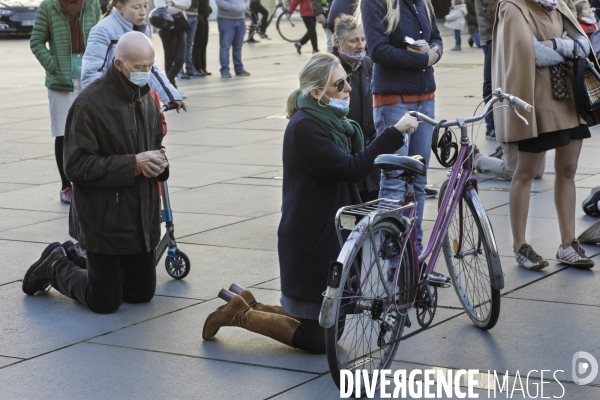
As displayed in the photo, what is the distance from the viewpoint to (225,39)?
18.5 m

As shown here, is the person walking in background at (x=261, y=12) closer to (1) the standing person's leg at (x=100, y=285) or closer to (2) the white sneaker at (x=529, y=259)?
(2) the white sneaker at (x=529, y=259)

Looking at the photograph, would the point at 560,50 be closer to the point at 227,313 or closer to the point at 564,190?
the point at 564,190

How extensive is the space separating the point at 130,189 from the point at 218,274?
963 millimetres

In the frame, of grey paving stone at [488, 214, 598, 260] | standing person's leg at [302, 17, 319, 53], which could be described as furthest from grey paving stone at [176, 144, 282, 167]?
standing person's leg at [302, 17, 319, 53]

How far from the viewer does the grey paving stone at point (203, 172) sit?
9461 mm

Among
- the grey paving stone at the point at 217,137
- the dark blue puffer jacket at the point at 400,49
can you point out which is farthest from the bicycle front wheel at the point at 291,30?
A: the dark blue puffer jacket at the point at 400,49

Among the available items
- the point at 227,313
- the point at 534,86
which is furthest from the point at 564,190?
the point at 227,313

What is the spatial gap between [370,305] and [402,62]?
2.35 meters

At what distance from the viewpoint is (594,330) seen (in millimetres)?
5109

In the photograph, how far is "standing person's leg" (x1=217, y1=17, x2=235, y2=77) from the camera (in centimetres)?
1844

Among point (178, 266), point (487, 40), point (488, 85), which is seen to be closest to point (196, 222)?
point (178, 266)

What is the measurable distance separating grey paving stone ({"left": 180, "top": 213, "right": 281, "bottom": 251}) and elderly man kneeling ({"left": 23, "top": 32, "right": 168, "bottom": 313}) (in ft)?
4.49

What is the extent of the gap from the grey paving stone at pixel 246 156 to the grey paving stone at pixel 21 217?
100.0 inches

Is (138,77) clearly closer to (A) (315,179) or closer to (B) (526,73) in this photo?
(A) (315,179)
